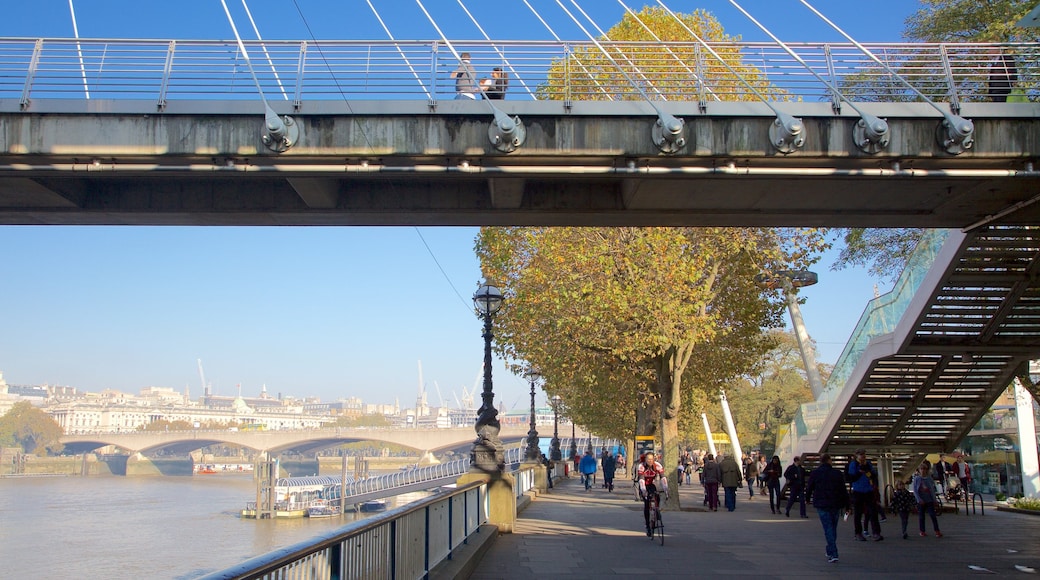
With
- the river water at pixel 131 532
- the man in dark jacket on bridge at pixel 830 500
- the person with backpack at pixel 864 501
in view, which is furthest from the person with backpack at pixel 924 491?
the river water at pixel 131 532

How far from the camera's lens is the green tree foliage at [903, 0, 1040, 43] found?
24281 mm

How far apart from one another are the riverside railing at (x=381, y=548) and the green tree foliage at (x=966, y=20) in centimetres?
1975

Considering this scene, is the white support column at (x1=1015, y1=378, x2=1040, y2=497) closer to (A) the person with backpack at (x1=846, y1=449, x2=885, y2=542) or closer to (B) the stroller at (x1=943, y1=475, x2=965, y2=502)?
(B) the stroller at (x1=943, y1=475, x2=965, y2=502)

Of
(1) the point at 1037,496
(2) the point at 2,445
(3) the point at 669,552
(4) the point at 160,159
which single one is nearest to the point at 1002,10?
(1) the point at 1037,496

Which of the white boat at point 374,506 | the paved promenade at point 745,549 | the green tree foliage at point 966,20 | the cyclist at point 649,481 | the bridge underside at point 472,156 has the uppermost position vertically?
the green tree foliage at point 966,20

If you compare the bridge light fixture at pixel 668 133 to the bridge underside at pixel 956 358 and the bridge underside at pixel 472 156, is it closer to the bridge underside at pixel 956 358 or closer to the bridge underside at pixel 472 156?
the bridge underside at pixel 472 156

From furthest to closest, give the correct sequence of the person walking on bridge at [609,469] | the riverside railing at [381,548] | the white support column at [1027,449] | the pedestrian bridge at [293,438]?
the pedestrian bridge at [293,438] < the person walking on bridge at [609,469] < the white support column at [1027,449] < the riverside railing at [381,548]

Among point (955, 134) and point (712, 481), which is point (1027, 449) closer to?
point (712, 481)

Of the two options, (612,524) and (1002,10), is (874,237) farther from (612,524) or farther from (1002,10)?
(612,524)

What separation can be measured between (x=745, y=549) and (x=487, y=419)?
528 centimetres

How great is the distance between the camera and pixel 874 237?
32219mm

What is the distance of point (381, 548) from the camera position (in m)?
7.51

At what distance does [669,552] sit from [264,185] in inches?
348

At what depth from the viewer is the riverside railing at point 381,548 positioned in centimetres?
482
